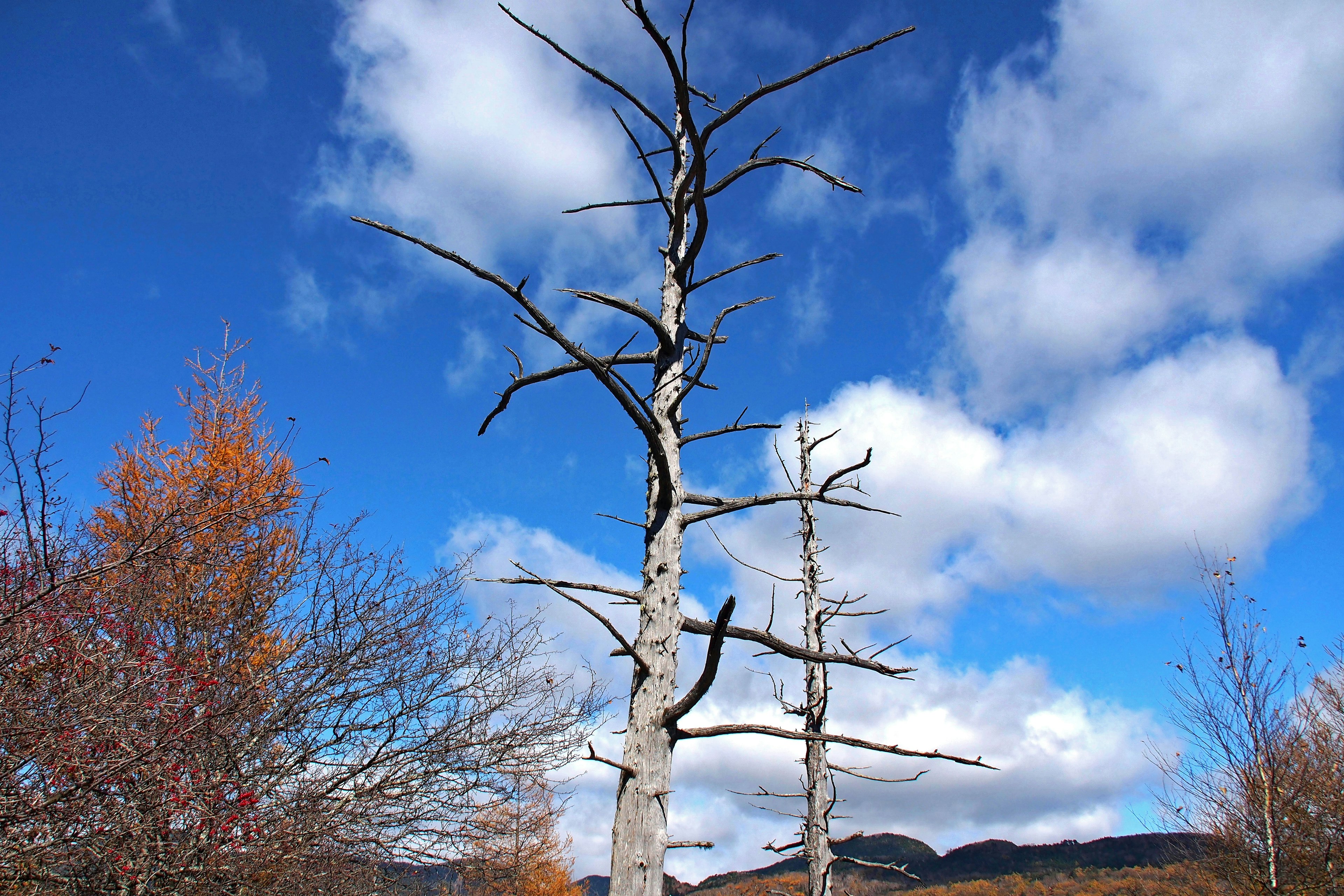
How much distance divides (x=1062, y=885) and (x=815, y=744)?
4443 cm

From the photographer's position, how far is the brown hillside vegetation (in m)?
24.8

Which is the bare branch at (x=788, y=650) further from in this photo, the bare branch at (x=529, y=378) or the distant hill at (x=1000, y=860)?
the distant hill at (x=1000, y=860)

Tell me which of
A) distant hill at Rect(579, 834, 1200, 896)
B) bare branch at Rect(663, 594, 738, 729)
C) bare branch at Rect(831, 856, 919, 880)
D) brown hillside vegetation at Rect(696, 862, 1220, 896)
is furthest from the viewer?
distant hill at Rect(579, 834, 1200, 896)

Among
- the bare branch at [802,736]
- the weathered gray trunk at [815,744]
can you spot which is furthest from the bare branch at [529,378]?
the weathered gray trunk at [815,744]

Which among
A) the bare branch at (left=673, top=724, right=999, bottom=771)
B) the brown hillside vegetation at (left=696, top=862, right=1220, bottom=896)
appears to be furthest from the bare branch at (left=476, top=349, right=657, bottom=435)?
the brown hillside vegetation at (left=696, top=862, right=1220, bottom=896)

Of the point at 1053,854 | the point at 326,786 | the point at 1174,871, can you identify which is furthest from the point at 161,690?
the point at 1053,854

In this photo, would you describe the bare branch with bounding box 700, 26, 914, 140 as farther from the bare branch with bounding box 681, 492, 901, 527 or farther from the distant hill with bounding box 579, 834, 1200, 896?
the distant hill with bounding box 579, 834, 1200, 896

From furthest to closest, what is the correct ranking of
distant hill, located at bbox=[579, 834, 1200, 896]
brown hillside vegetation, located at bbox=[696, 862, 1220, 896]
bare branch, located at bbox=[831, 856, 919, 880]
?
distant hill, located at bbox=[579, 834, 1200, 896] < brown hillside vegetation, located at bbox=[696, 862, 1220, 896] < bare branch, located at bbox=[831, 856, 919, 880]

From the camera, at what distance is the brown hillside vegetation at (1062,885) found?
81.3 ft

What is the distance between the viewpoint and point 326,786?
336 inches

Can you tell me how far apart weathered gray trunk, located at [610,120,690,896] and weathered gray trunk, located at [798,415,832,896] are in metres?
4.74

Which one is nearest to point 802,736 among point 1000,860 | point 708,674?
point 708,674

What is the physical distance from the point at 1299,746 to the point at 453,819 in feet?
53.6

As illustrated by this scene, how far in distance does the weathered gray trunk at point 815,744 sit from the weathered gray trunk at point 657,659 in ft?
15.6
